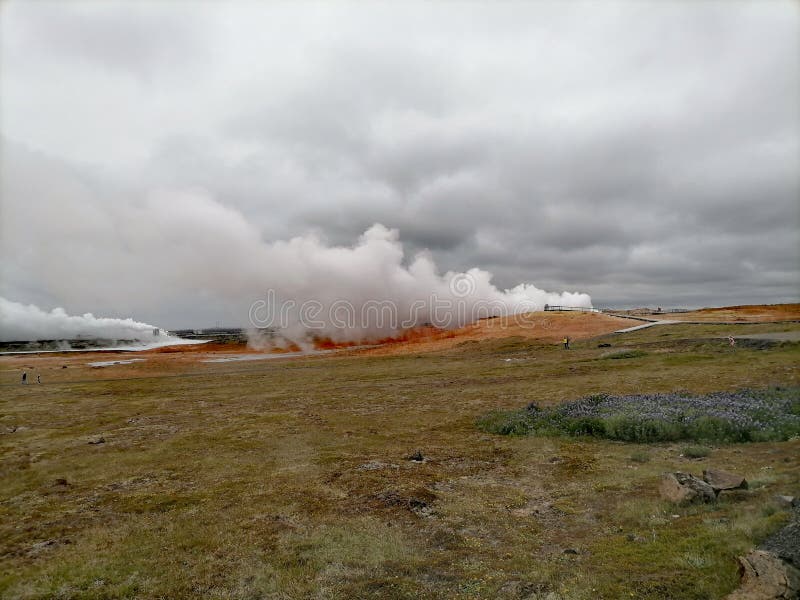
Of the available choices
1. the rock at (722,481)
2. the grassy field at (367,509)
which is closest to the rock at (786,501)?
the grassy field at (367,509)

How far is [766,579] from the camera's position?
21.4ft

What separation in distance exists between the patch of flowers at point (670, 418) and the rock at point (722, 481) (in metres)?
6.21

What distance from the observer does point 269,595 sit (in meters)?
8.33

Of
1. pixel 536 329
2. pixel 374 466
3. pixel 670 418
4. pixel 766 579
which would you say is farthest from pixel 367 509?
pixel 536 329

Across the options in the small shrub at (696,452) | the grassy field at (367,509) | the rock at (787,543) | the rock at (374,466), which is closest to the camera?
the rock at (787,543)

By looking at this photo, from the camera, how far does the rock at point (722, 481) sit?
1095cm

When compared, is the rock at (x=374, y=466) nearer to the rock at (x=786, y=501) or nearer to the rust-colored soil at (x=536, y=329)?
the rock at (x=786, y=501)

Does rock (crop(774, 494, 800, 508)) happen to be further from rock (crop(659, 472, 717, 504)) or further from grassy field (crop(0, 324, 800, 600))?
rock (crop(659, 472, 717, 504))

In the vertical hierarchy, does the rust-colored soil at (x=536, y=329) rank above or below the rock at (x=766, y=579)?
above

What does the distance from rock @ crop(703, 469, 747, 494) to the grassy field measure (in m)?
0.34

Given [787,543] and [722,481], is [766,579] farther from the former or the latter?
[722,481]

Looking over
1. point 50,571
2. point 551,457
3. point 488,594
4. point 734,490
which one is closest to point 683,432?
point 551,457

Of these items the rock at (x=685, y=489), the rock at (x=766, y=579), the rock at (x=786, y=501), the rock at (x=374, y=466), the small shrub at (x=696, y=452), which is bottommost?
the rock at (x=374, y=466)

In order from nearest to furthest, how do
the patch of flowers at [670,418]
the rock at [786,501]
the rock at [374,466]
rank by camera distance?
the rock at [786,501] < the rock at [374,466] < the patch of flowers at [670,418]
